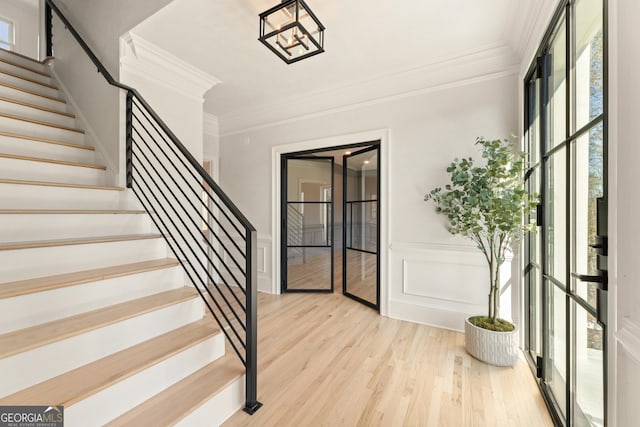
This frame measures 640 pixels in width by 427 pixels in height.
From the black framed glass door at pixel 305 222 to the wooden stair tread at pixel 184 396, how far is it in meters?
2.21

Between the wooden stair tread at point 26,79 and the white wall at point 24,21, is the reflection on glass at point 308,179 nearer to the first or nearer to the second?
the wooden stair tread at point 26,79

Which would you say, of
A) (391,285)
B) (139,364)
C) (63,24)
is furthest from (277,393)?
(63,24)

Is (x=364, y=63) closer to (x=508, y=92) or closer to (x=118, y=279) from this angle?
(x=508, y=92)

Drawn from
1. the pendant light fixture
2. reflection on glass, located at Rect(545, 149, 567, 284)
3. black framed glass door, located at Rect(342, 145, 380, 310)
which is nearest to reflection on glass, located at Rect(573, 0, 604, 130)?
reflection on glass, located at Rect(545, 149, 567, 284)

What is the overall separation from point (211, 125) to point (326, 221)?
2.35 m

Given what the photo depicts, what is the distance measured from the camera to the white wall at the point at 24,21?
4211 mm

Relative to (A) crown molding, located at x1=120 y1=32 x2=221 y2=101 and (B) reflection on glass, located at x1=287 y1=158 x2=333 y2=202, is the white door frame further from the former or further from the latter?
(A) crown molding, located at x1=120 y1=32 x2=221 y2=101

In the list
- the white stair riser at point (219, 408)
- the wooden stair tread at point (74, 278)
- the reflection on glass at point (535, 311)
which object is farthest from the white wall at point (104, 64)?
the reflection on glass at point (535, 311)

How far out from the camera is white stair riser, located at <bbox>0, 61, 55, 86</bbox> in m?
2.63

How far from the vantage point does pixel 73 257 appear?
1.60 metres

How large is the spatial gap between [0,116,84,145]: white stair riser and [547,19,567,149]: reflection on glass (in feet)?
12.3

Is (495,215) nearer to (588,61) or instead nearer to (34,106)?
(588,61)

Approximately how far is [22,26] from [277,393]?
6833 mm

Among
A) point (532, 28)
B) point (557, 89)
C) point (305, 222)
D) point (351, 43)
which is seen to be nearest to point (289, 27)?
point (351, 43)
